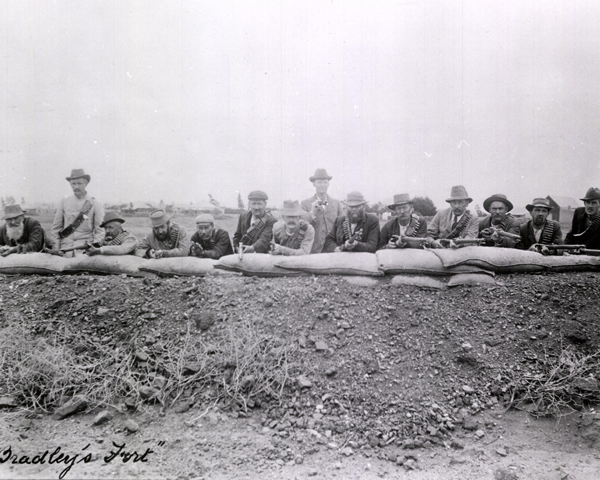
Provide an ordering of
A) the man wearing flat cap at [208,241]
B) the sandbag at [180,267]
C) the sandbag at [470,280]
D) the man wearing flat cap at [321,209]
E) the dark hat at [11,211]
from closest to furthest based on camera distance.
Result: the sandbag at [470,280]
the sandbag at [180,267]
the man wearing flat cap at [208,241]
the dark hat at [11,211]
the man wearing flat cap at [321,209]

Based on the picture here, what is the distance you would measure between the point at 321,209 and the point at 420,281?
2.03 meters

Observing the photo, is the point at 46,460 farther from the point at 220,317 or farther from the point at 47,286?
the point at 47,286

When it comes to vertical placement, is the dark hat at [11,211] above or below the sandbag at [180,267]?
above

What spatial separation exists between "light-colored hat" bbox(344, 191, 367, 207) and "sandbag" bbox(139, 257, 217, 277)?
1.79 m

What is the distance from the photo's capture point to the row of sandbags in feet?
12.6

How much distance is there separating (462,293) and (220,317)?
2.29 metres

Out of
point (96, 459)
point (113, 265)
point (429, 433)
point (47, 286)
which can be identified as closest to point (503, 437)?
point (429, 433)

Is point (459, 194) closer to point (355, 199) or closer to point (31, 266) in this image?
point (355, 199)

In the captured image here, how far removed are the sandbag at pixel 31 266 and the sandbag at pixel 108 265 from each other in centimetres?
12

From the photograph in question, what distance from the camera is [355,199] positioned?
4711 millimetres

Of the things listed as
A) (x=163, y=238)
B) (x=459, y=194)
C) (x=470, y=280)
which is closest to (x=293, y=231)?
(x=163, y=238)

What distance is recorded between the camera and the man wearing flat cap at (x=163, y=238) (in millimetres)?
4719

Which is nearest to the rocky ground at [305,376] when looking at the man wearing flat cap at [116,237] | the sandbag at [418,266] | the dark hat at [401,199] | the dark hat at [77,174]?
the sandbag at [418,266]

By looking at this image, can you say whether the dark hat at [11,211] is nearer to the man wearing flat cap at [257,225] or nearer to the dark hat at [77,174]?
the dark hat at [77,174]
